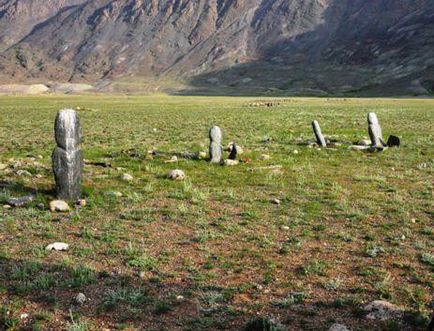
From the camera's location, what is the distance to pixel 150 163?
24.6m

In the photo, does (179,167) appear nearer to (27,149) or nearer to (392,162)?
(392,162)

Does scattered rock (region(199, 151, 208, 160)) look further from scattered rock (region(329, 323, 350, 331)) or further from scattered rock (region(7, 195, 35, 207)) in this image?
scattered rock (region(329, 323, 350, 331))

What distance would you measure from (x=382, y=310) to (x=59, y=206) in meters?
10.7

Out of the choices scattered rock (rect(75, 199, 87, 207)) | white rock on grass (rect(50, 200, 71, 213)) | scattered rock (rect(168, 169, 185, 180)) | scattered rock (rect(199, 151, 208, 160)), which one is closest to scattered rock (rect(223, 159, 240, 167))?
scattered rock (rect(199, 151, 208, 160))

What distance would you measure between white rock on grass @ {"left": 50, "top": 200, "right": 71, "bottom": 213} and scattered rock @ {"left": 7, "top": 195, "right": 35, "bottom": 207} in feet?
3.73


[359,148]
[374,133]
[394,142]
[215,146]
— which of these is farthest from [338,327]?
[394,142]

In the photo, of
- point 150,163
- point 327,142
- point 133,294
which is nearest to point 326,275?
point 133,294

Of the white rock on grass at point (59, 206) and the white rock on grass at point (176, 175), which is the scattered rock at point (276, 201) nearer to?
the white rock on grass at point (176, 175)

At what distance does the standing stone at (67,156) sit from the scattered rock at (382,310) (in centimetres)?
1109

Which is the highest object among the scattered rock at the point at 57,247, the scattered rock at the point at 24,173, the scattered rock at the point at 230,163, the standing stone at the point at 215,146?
the standing stone at the point at 215,146

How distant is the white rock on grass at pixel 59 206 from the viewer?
15.5 m

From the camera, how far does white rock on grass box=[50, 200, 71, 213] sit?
15.5m

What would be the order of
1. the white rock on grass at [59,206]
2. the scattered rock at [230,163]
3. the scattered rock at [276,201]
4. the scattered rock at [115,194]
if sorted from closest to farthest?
the white rock on grass at [59,206] → the scattered rock at [276,201] → the scattered rock at [115,194] → the scattered rock at [230,163]

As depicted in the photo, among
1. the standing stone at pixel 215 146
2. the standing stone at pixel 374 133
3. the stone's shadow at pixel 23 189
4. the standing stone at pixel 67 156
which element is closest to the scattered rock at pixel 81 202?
the standing stone at pixel 67 156
